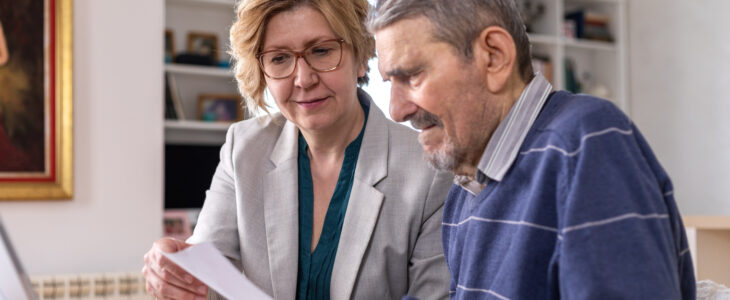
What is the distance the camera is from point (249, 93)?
1702mm

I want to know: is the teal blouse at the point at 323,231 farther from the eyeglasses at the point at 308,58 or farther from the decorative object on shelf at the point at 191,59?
the decorative object on shelf at the point at 191,59

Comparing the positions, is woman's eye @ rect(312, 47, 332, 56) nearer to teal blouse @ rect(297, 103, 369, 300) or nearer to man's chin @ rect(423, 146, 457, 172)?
teal blouse @ rect(297, 103, 369, 300)

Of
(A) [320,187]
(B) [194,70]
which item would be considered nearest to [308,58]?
(A) [320,187]

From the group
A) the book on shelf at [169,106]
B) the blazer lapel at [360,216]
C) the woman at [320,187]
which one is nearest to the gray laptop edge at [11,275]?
the woman at [320,187]

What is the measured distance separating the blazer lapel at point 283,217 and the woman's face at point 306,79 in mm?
141

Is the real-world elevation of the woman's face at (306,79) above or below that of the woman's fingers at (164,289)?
above

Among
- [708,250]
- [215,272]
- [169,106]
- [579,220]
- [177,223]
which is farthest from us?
[169,106]

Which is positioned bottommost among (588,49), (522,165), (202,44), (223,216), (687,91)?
(223,216)

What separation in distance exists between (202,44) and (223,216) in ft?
8.98

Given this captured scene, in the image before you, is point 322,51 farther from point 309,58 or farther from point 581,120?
point 581,120

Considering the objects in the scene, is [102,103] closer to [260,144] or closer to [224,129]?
[224,129]

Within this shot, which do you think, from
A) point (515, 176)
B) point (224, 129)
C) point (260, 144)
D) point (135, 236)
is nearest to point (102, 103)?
point (135, 236)

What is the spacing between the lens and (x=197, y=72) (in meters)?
4.02

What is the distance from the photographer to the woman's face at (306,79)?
Result: 61.1 inches
